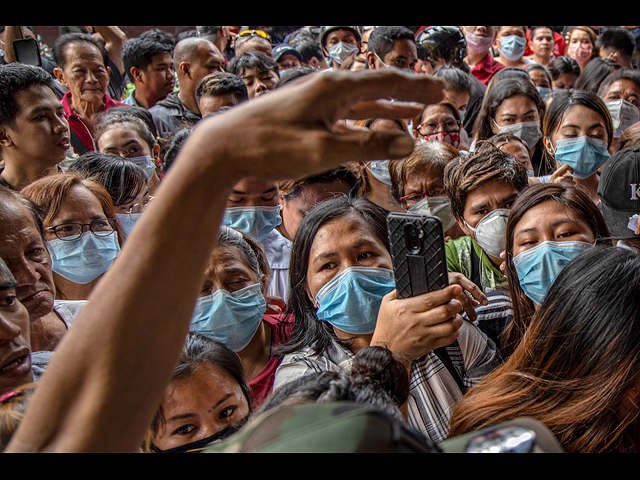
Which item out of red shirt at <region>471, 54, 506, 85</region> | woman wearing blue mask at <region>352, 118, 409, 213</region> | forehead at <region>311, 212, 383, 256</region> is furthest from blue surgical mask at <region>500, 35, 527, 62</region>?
forehead at <region>311, 212, 383, 256</region>

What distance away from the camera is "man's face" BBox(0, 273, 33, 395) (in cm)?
166

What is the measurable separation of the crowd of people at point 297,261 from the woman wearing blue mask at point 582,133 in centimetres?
1

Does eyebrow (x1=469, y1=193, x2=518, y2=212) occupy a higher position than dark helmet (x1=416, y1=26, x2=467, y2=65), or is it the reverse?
dark helmet (x1=416, y1=26, x2=467, y2=65)

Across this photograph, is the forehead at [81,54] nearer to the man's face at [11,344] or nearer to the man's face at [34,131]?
the man's face at [34,131]

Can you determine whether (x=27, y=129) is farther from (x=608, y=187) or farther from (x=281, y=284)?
(x=608, y=187)

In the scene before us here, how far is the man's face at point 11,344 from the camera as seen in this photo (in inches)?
65.2

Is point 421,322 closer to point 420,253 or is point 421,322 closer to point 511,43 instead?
point 420,253

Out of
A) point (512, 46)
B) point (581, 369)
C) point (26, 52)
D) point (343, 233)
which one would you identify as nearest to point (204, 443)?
point (343, 233)

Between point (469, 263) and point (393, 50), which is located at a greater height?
point (393, 50)

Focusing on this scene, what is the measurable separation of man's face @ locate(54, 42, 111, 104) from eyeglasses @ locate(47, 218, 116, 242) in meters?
2.30

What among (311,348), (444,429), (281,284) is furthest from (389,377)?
(281,284)

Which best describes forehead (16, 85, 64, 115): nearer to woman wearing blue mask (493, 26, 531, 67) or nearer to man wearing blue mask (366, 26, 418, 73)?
man wearing blue mask (366, 26, 418, 73)

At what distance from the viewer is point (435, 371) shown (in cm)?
205

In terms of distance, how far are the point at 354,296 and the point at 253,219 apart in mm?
1280
